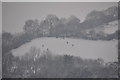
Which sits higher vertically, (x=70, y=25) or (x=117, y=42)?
(x=70, y=25)

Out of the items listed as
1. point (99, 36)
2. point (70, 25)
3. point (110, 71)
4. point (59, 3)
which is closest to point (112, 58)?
point (110, 71)

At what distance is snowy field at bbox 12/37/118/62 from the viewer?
10.1 ft

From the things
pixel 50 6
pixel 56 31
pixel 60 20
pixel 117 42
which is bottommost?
pixel 117 42

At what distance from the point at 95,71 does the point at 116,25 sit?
2.85 ft

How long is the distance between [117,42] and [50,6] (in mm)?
1319

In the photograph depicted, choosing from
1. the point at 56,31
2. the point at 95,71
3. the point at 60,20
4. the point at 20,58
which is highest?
the point at 60,20

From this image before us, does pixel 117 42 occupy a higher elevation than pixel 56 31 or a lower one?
lower

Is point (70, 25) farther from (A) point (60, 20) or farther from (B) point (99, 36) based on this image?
(B) point (99, 36)

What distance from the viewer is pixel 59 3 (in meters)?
3.19

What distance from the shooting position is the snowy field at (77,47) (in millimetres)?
3078

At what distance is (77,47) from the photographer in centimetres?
312

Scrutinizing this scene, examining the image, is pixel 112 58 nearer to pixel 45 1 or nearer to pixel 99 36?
pixel 99 36

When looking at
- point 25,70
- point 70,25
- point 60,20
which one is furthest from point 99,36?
point 25,70

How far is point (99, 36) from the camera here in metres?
3.14
